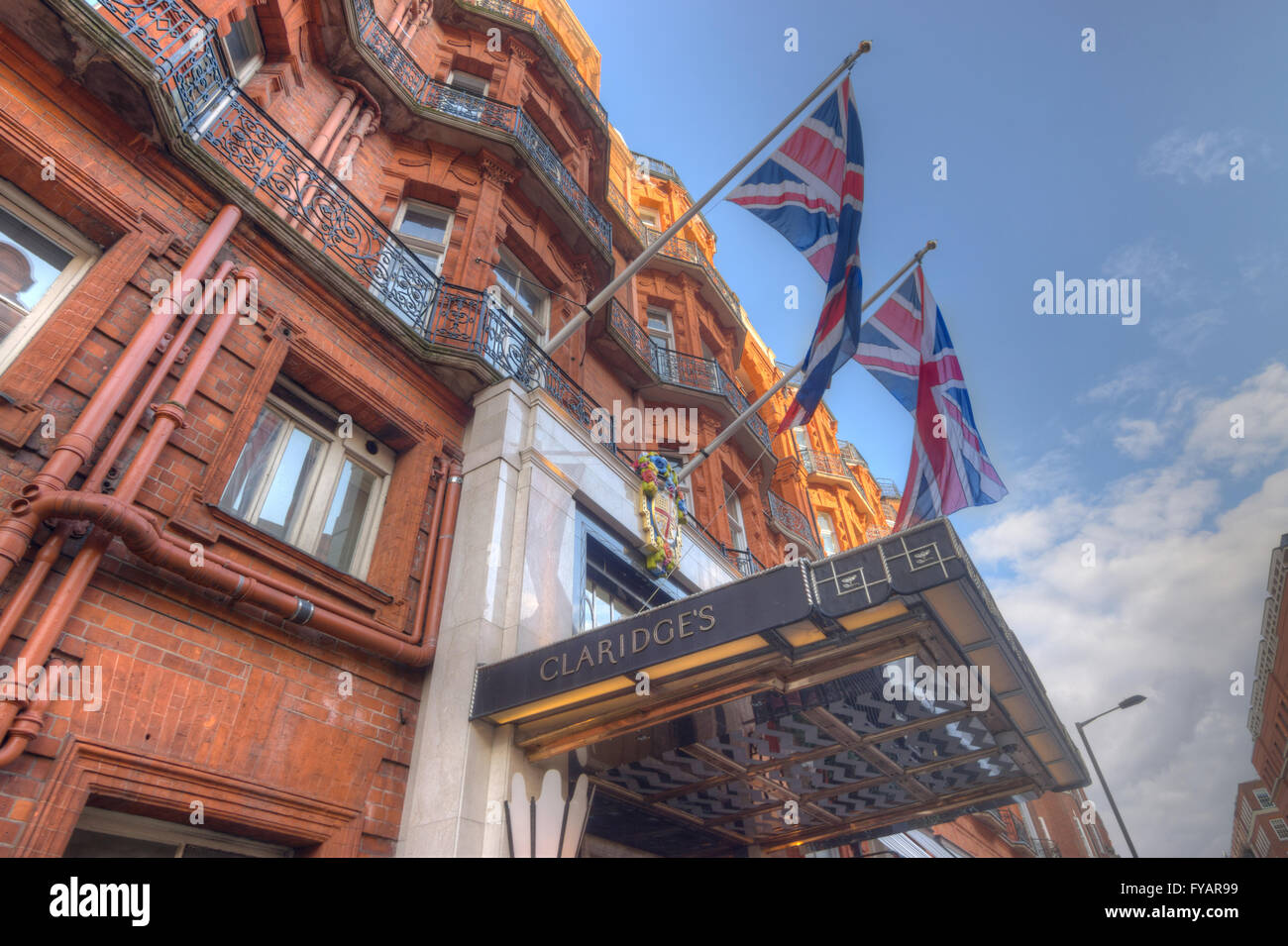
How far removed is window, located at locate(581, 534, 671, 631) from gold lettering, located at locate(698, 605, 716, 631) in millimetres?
3342

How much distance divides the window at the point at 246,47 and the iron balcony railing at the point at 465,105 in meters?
1.79

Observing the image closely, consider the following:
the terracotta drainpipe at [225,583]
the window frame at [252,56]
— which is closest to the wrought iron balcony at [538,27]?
the window frame at [252,56]

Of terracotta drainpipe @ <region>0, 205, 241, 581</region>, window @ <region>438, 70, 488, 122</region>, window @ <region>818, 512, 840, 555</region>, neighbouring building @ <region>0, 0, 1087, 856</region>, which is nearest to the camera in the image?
terracotta drainpipe @ <region>0, 205, 241, 581</region>

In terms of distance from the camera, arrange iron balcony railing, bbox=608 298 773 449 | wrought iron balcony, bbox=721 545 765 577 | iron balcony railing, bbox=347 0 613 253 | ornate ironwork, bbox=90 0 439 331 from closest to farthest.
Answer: ornate ironwork, bbox=90 0 439 331
iron balcony railing, bbox=347 0 613 253
wrought iron balcony, bbox=721 545 765 577
iron balcony railing, bbox=608 298 773 449

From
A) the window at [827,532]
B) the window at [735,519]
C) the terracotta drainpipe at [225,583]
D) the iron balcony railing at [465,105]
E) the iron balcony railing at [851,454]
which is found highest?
the iron balcony railing at [851,454]

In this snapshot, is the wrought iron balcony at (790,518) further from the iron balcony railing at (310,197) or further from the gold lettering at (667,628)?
the gold lettering at (667,628)

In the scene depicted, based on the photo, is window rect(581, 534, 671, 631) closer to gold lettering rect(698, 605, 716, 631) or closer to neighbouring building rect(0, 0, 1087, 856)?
neighbouring building rect(0, 0, 1087, 856)

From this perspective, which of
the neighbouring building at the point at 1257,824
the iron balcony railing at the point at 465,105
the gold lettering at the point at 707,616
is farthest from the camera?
the neighbouring building at the point at 1257,824

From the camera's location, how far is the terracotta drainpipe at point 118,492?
4.25m

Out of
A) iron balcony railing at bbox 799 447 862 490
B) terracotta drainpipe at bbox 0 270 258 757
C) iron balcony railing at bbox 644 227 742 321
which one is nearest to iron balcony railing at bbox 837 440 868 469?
iron balcony railing at bbox 799 447 862 490

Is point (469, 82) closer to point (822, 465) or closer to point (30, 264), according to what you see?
point (30, 264)

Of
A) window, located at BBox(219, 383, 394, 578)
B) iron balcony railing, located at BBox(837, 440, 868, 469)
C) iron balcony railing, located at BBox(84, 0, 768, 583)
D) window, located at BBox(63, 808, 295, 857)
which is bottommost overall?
window, located at BBox(63, 808, 295, 857)

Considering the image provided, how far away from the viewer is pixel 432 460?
8.11 meters

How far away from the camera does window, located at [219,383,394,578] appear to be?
6770mm
